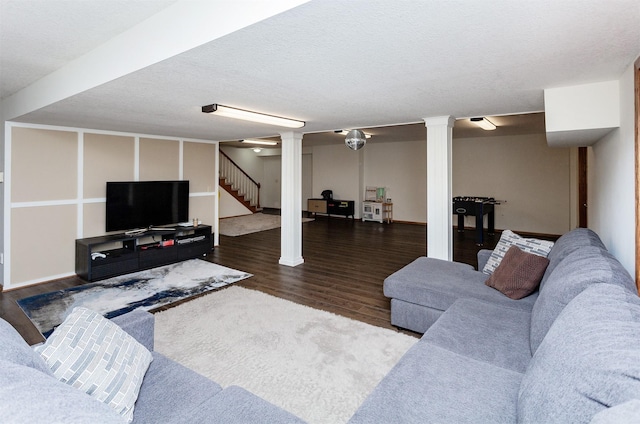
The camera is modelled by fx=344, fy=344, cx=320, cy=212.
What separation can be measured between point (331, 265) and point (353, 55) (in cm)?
393

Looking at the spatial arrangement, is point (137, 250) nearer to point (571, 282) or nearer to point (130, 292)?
point (130, 292)

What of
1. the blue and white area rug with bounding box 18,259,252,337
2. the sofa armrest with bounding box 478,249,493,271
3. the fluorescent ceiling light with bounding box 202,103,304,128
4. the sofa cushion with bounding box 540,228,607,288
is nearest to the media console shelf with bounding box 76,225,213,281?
the blue and white area rug with bounding box 18,259,252,337

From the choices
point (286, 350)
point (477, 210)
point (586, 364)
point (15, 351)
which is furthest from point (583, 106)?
point (477, 210)

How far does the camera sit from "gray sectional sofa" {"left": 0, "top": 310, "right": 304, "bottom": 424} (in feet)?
2.36

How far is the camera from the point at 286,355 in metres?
2.74

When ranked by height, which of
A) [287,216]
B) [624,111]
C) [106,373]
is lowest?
[106,373]

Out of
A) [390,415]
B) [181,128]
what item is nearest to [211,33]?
[390,415]

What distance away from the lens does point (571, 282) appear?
1876mm

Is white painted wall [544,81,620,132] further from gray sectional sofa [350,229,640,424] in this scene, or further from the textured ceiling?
gray sectional sofa [350,229,640,424]

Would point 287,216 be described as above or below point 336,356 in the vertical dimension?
above

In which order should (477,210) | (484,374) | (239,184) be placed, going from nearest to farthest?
(484,374) → (477,210) → (239,184)

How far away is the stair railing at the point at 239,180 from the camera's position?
11.5 metres

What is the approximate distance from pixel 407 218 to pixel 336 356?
7926 millimetres

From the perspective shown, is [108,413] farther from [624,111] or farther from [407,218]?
[407,218]
